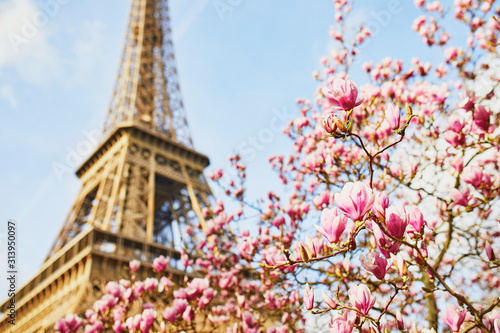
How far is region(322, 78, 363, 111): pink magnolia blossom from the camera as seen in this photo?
1.74 m

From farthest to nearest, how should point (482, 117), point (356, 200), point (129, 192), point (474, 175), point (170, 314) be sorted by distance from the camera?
point (129, 192), point (170, 314), point (482, 117), point (474, 175), point (356, 200)

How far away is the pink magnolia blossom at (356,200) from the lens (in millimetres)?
1546

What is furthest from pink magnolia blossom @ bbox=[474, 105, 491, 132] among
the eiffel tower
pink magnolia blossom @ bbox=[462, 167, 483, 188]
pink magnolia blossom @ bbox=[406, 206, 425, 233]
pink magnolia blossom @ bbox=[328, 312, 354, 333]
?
the eiffel tower

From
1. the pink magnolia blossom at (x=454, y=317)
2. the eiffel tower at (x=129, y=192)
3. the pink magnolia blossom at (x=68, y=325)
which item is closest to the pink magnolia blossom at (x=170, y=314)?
the pink magnolia blossom at (x=68, y=325)

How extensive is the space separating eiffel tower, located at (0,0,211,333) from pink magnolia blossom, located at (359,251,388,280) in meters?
10.4

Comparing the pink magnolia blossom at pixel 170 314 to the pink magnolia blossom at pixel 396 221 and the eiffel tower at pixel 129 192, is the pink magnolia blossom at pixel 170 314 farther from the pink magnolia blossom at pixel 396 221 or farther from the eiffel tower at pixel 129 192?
the eiffel tower at pixel 129 192

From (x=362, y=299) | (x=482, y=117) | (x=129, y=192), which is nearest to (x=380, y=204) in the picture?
(x=362, y=299)

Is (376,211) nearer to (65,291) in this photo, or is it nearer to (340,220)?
(340,220)

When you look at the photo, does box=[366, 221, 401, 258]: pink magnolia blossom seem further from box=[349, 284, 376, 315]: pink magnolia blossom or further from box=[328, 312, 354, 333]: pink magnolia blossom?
box=[328, 312, 354, 333]: pink magnolia blossom

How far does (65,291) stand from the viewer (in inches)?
542

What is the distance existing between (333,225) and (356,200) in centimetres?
15

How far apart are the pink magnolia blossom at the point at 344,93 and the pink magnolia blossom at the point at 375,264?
2.32 feet

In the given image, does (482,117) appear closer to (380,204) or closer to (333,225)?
(380,204)

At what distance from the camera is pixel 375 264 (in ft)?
5.61
